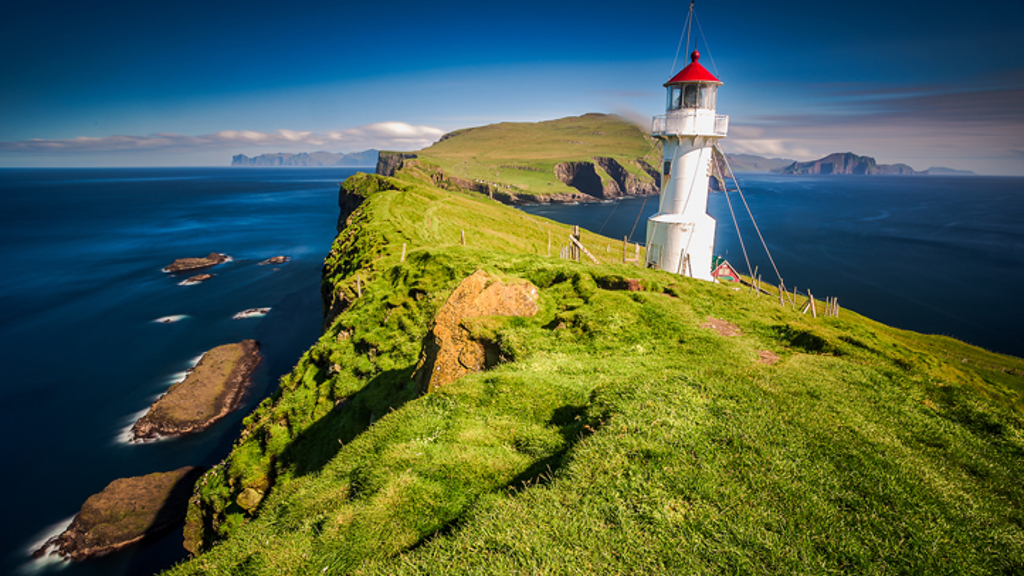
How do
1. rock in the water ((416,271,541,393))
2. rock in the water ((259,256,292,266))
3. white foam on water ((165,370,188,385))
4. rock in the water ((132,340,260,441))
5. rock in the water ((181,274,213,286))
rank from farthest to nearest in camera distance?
rock in the water ((259,256,292,266))
rock in the water ((181,274,213,286))
white foam on water ((165,370,188,385))
rock in the water ((132,340,260,441))
rock in the water ((416,271,541,393))

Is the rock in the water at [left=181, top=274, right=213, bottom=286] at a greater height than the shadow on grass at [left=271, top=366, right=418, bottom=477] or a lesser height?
lesser

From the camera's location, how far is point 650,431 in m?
7.61

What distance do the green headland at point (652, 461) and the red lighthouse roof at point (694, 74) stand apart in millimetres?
14177

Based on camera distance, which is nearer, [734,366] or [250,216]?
[734,366]

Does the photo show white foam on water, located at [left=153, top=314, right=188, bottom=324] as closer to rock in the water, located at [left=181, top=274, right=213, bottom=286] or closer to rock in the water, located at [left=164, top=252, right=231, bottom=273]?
rock in the water, located at [left=181, top=274, right=213, bottom=286]

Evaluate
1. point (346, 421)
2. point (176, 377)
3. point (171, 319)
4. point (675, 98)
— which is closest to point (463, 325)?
point (346, 421)

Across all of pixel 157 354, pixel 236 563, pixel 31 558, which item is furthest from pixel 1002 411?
pixel 157 354

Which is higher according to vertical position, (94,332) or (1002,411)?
(1002,411)

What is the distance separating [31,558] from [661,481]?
3757 cm

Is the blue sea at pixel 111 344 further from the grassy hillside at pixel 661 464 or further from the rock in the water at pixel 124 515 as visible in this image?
the grassy hillside at pixel 661 464

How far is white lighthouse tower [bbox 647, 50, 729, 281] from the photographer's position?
24000mm

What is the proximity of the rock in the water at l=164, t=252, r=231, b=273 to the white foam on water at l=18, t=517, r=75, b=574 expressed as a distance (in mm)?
60974

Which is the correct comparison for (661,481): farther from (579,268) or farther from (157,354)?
(157,354)

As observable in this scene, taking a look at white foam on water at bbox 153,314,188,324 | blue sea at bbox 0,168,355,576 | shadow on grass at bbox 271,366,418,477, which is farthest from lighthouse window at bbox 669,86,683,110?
white foam on water at bbox 153,314,188,324
